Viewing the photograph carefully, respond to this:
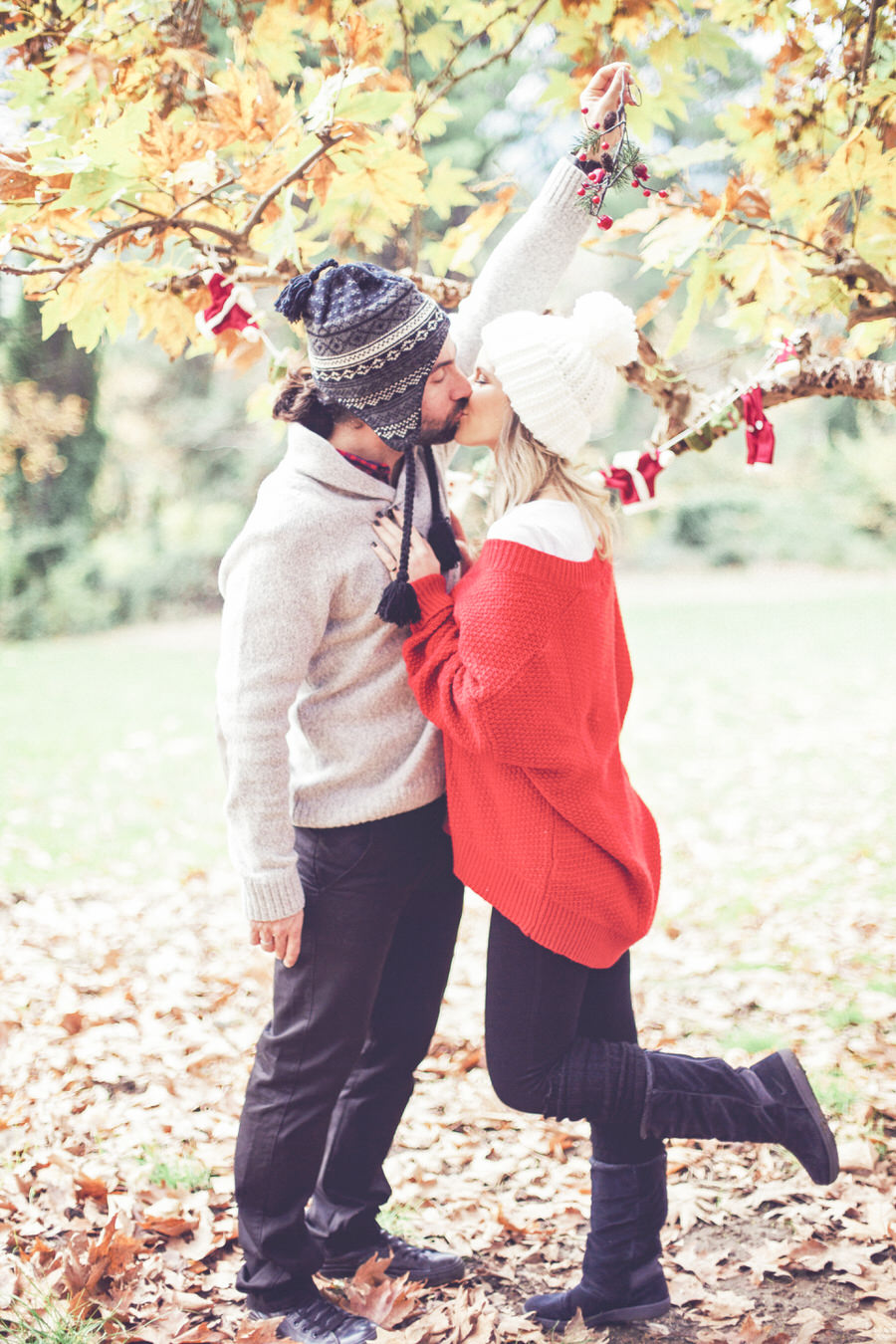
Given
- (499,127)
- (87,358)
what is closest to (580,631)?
(499,127)

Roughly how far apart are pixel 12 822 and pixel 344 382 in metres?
4.94

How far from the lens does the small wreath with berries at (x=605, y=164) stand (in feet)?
6.87

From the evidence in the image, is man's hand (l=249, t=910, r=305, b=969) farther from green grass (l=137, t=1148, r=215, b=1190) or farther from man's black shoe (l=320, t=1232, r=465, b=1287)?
green grass (l=137, t=1148, r=215, b=1190)

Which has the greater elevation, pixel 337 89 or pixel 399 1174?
pixel 337 89

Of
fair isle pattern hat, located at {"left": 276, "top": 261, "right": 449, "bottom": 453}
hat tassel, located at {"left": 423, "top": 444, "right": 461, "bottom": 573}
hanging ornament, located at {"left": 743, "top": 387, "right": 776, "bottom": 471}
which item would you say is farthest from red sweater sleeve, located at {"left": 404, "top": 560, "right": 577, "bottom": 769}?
hanging ornament, located at {"left": 743, "top": 387, "right": 776, "bottom": 471}

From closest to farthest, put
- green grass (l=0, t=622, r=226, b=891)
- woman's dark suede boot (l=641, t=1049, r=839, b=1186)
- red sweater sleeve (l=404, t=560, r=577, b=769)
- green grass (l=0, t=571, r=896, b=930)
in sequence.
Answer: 1. red sweater sleeve (l=404, t=560, r=577, b=769)
2. woman's dark suede boot (l=641, t=1049, r=839, b=1186)
3. green grass (l=0, t=571, r=896, b=930)
4. green grass (l=0, t=622, r=226, b=891)

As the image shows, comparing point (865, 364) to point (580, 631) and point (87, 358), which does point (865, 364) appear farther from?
point (87, 358)

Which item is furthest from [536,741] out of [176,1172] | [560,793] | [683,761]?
[683,761]

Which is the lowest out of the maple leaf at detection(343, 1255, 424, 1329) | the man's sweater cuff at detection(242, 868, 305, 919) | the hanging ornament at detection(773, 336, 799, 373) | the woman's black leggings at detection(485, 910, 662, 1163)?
the maple leaf at detection(343, 1255, 424, 1329)

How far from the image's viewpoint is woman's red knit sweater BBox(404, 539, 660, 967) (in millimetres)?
1814

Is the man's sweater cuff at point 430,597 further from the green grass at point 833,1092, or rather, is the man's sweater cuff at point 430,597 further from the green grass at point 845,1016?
the green grass at point 845,1016

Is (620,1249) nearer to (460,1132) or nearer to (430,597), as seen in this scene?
(460,1132)

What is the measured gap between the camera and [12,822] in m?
6.09

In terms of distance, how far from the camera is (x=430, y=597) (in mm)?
1920
